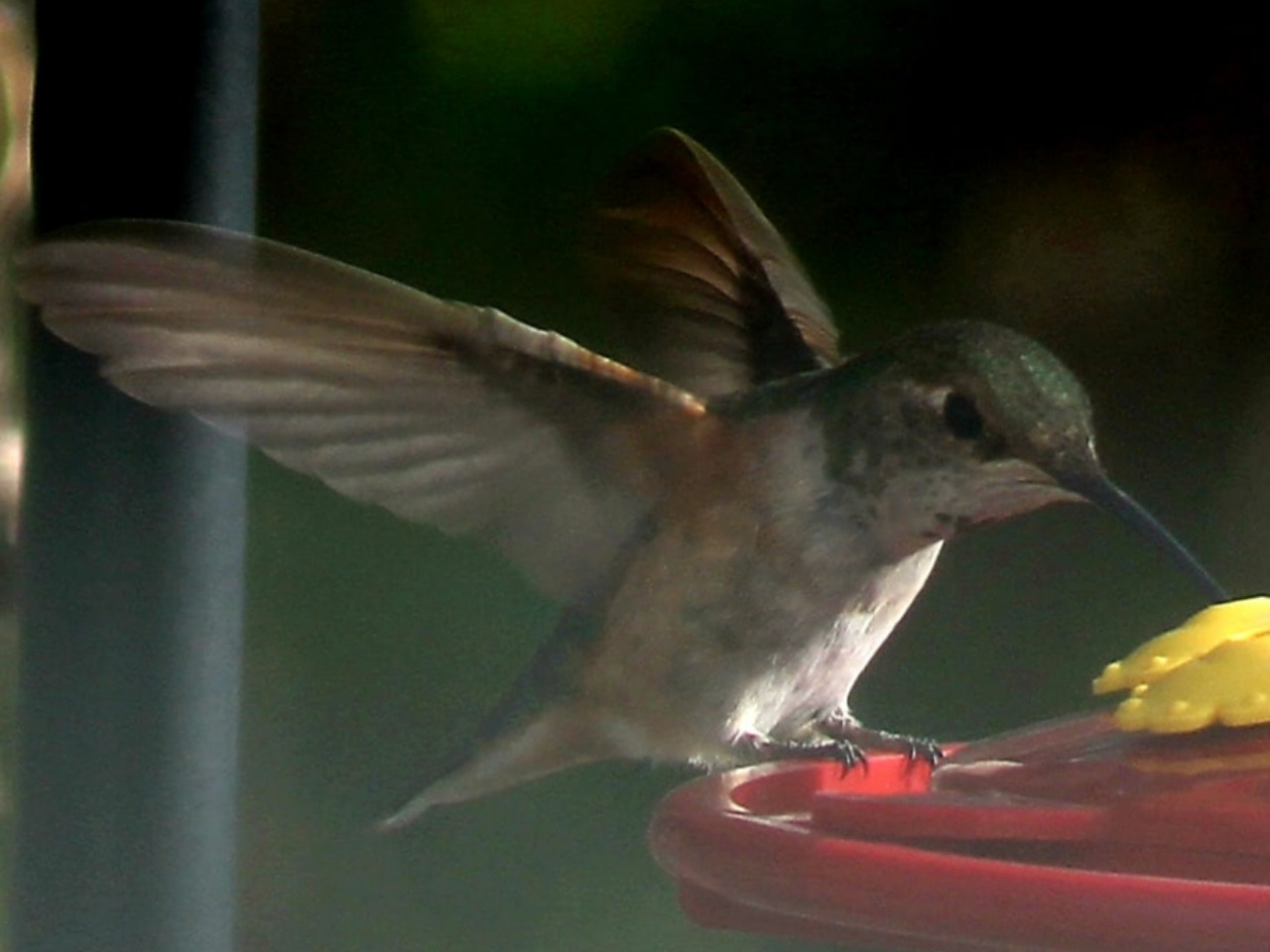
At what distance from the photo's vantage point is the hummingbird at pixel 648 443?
1415 millimetres

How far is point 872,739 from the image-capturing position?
5.82 feet

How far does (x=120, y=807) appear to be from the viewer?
1436mm

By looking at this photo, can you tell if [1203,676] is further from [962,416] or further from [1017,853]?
[962,416]

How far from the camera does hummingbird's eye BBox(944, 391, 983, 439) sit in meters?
1.55

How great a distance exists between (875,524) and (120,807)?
0.65 meters

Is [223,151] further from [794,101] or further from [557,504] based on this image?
[794,101]

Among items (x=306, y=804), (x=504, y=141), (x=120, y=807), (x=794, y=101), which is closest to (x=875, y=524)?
(x=120, y=807)

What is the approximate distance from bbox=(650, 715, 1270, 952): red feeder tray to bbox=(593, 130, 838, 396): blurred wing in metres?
0.68

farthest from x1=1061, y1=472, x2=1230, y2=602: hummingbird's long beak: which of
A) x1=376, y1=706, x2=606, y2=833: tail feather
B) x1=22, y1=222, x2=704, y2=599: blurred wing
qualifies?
x1=376, y1=706, x2=606, y2=833: tail feather

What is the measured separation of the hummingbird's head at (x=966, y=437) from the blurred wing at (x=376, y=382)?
17 cm

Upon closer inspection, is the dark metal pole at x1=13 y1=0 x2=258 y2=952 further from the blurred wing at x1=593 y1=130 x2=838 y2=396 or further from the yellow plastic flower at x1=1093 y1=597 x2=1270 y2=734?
the yellow plastic flower at x1=1093 y1=597 x2=1270 y2=734

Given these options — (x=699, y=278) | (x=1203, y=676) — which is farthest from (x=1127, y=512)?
(x=699, y=278)

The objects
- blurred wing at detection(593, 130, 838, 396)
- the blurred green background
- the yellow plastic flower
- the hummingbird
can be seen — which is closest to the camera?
the yellow plastic flower

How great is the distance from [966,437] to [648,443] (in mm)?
296
